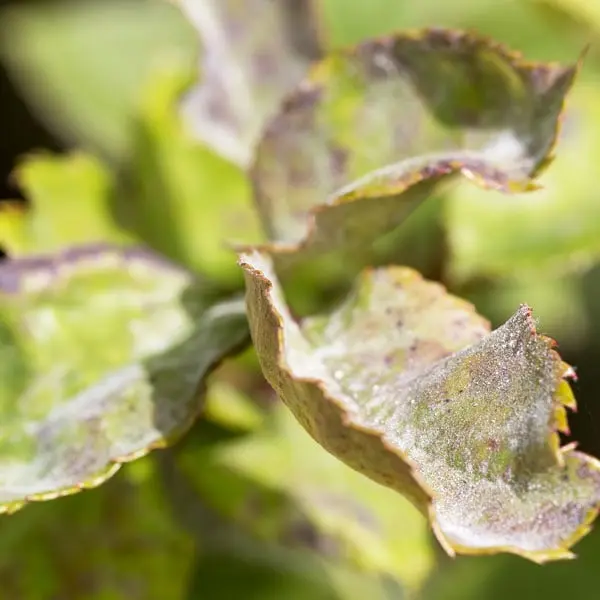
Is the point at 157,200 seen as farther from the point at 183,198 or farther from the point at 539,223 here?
the point at 539,223

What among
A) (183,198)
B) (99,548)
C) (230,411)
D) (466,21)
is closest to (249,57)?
(183,198)

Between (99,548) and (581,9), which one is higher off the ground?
(581,9)

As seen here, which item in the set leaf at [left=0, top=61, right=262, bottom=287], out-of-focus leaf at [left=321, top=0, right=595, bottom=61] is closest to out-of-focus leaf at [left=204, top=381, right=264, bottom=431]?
leaf at [left=0, top=61, right=262, bottom=287]

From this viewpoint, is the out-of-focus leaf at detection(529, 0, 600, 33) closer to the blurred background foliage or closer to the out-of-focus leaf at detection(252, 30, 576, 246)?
the blurred background foliage

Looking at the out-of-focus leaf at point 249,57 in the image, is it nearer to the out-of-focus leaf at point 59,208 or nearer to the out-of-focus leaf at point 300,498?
the out-of-focus leaf at point 59,208

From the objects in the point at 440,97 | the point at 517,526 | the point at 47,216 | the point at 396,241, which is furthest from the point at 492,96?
the point at 47,216

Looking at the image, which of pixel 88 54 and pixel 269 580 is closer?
pixel 269 580
